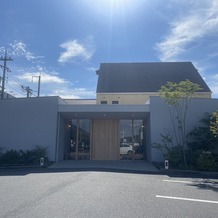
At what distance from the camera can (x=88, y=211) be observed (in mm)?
6461

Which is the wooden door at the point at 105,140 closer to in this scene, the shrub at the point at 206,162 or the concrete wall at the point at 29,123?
the concrete wall at the point at 29,123

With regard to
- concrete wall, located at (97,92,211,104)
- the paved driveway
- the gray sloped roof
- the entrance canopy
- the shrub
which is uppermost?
the gray sloped roof

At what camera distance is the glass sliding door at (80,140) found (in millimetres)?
22344

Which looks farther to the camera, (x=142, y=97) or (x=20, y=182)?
(x=142, y=97)

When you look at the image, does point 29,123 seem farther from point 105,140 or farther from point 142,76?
point 142,76

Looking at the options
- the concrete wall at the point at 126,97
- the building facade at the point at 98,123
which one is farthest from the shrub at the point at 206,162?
the concrete wall at the point at 126,97

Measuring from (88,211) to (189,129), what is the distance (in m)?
13.7

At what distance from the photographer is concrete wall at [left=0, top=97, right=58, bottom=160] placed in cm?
1953

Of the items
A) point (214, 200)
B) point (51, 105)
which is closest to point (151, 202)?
point (214, 200)

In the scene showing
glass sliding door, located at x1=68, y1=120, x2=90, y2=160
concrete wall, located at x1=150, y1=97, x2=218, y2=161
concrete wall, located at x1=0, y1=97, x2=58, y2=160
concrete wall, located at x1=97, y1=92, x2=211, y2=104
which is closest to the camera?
concrete wall, located at x1=150, y1=97, x2=218, y2=161

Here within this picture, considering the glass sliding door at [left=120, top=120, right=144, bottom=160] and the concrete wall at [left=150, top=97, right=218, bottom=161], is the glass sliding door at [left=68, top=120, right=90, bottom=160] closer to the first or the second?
the glass sliding door at [left=120, top=120, right=144, bottom=160]

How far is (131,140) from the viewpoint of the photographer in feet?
73.0

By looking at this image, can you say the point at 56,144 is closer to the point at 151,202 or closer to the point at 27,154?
the point at 27,154

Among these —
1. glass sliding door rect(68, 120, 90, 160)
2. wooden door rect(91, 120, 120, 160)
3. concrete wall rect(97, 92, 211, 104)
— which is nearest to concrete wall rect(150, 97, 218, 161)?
wooden door rect(91, 120, 120, 160)
